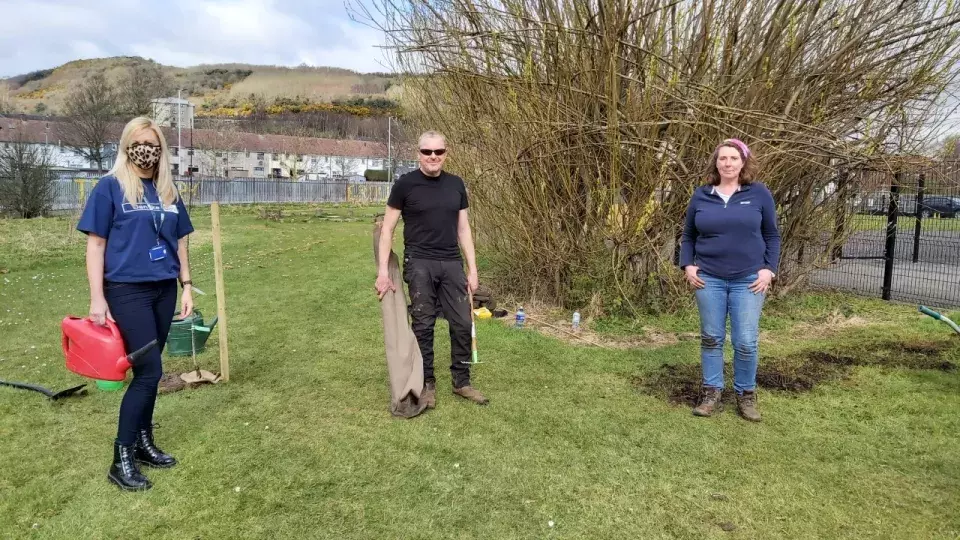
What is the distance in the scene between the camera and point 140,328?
2.97m

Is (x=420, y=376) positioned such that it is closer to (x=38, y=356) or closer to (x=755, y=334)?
(x=755, y=334)

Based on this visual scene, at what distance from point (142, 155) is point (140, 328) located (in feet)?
2.76

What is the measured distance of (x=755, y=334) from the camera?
150 inches

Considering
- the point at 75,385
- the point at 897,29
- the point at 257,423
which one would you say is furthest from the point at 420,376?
the point at 897,29

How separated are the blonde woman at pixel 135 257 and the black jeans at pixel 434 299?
58.2 inches

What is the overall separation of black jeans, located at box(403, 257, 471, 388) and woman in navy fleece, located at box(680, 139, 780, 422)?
4.90 ft

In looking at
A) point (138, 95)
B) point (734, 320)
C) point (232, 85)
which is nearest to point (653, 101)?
point (734, 320)

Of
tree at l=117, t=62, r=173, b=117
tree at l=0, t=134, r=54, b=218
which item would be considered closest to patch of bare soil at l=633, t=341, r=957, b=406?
tree at l=0, t=134, r=54, b=218

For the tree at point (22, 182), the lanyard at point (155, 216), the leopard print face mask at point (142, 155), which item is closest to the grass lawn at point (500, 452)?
the lanyard at point (155, 216)

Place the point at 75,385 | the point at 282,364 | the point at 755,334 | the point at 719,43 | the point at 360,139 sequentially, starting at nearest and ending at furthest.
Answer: the point at 755,334 → the point at 75,385 → the point at 282,364 → the point at 719,43 → the point at 360,139

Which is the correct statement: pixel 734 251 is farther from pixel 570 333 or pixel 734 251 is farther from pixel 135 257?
pixel 135 257

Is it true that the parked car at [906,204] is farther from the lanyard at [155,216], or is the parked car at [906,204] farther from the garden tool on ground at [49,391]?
the garden tool on ground at [49,391]

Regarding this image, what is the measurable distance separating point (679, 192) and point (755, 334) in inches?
101

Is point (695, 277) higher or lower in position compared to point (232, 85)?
lower
